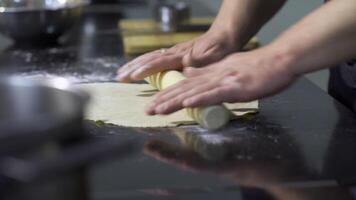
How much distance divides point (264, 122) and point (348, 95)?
0.25 metres

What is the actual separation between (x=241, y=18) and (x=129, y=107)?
26cm

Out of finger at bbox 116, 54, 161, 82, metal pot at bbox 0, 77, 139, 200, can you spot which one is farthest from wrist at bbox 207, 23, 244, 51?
metal pot at bbox 0, 77, 139, 200

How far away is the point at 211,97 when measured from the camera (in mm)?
848

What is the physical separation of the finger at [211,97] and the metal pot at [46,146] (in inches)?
17.6

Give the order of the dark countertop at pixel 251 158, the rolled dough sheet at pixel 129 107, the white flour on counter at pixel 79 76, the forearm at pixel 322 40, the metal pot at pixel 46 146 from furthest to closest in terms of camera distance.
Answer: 1. the white flour on counter at pixel 79 76
2. the rolled dough sheet at pixel 129 107
3. the forearm at pixel 322 40
4. the dark countertop at pixel 251 158
5. the metal pot at pixel 46 146

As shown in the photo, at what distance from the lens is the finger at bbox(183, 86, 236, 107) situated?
85cm

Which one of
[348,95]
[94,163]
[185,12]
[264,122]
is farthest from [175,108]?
[185,12]

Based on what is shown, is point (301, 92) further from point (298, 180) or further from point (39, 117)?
point (39, 117)

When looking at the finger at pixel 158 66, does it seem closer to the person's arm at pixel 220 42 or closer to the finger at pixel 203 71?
the person's arm at pixel 220 42

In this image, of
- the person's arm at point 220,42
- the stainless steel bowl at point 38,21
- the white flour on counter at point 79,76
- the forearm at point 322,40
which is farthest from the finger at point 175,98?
the stainless steel bowl at point 38,21

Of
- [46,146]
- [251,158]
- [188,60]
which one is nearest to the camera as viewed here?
[46,146]

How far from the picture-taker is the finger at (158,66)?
1069 millimetres

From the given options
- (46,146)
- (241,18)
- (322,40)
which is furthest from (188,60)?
(46,146)

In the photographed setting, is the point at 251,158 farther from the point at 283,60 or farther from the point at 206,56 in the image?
the point at 206,56
